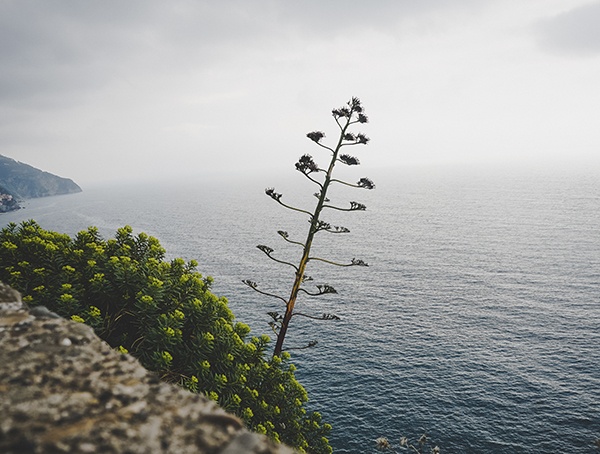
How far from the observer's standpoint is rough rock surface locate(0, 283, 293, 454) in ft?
8.20

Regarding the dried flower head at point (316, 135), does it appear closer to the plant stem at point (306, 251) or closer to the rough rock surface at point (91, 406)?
the plant stem at point (306, 251)

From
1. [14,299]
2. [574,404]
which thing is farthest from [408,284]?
[14,299]

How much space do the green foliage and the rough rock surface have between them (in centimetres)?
785

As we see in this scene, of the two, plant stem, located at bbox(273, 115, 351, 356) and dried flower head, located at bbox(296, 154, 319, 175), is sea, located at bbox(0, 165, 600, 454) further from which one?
dried flower head, located at bbox(296, 154, 319, 175)

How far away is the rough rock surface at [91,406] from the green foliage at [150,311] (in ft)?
25.7

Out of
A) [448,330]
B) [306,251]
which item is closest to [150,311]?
[306,251]

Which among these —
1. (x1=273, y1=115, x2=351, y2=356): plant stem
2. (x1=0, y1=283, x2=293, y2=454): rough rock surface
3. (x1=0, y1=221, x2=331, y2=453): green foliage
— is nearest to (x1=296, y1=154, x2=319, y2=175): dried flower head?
(x1=273, y1=115, x2=351, y2=356): plant stem

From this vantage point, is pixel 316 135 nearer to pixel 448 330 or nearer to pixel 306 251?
pixel 306 251

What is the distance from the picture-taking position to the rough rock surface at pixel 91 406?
250cm

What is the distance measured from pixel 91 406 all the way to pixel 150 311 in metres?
9.81

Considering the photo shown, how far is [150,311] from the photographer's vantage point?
474 inches

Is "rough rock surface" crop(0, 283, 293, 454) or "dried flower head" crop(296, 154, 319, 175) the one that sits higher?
"dried flower head" crop(296, 154, 319, 175)

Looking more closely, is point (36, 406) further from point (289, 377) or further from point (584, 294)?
point (584, 294)

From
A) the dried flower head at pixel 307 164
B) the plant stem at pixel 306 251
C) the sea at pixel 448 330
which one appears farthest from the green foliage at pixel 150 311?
the sea at pixel 448 330
